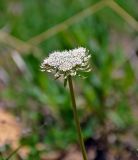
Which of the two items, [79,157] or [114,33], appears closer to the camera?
[79,157]

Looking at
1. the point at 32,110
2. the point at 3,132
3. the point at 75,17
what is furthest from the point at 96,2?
the point at 3,132

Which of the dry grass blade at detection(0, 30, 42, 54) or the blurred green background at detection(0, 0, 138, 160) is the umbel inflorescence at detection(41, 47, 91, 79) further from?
the dry grass blade at detection(0, 30, 42, 54)

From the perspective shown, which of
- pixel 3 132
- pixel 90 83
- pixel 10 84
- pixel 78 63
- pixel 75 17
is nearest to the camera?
pixel 78 63

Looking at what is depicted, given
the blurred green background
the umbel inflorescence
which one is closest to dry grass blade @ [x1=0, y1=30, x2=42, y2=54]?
the blurred green background

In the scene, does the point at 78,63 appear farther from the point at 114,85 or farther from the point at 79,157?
the point at 114,85

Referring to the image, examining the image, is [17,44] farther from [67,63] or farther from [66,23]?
[67,63]

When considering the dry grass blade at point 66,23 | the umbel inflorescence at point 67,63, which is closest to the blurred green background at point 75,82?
the dry grass blade at point 66,23

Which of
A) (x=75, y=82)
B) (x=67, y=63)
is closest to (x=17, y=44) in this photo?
(x=75, y=82)
